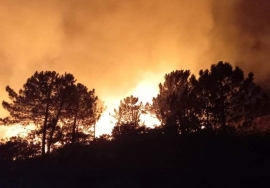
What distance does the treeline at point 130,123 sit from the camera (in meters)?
33.7

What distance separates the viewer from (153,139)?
32.5m

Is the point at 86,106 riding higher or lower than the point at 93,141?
higher

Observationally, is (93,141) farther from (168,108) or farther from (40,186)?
(40,186)

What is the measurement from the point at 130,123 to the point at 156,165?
475 inches

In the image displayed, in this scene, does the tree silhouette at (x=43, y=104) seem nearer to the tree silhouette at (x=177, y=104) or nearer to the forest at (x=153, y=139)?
the forest at (x=153, y=139)

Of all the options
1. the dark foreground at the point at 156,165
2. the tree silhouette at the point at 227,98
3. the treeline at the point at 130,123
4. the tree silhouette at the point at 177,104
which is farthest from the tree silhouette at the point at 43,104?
the tree silhouette at the point at 227,98

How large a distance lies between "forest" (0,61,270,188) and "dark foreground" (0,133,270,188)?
61mm

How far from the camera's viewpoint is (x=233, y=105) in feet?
110

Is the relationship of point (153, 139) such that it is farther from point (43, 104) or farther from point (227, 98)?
point (43, 104)

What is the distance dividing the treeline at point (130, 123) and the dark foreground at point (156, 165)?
199cm

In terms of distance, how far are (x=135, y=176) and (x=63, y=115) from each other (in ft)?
50.8

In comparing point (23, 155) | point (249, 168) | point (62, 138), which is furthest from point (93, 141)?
point (249, 168)

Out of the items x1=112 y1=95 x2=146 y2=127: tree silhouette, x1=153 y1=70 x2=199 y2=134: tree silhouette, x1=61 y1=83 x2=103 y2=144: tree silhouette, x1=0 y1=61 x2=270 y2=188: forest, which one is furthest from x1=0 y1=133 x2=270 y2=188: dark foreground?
x1=112 y1=95 x2=146 y2=127: tree silhouette

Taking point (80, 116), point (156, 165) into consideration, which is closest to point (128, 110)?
point (80, 116)
